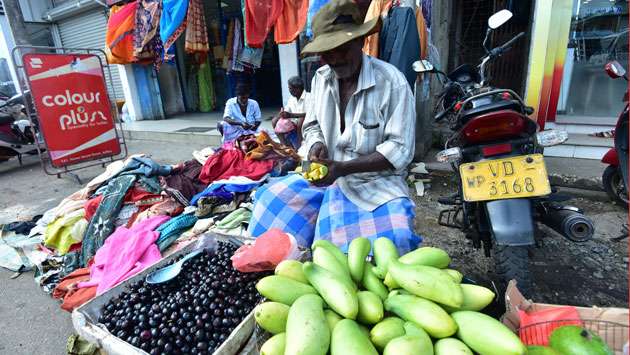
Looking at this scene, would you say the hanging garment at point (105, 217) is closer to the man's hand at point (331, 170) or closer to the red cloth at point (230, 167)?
the red cloth at point (230, 167)

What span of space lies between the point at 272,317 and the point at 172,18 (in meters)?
7.16

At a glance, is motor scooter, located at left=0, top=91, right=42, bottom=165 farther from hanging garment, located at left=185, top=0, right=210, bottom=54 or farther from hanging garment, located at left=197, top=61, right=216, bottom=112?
hanging garment, located at left=197, top=61, right=216, bottom=112

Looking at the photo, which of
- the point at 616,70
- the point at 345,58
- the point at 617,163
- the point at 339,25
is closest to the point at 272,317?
the point at 345,58

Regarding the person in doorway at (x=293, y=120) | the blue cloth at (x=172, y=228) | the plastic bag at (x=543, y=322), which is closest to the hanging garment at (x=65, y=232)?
the blue cloth at (x=172, y=228)

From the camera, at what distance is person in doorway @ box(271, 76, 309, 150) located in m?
5.03

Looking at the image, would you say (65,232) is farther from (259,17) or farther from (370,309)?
(259,17)

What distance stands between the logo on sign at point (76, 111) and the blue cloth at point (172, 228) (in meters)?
3.24

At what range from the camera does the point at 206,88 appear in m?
10.9

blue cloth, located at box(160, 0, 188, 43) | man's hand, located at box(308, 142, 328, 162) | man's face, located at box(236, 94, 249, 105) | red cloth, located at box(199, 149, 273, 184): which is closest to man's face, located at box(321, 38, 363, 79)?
man's hand, located at box(308, 142, 328, 162)

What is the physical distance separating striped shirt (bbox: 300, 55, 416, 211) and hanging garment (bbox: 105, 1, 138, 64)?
773 cm

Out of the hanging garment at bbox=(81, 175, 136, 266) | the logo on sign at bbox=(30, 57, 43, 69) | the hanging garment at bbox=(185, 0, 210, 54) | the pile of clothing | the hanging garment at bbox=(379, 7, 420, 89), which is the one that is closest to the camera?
the pile of clothing

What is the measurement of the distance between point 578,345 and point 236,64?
8.47 metres

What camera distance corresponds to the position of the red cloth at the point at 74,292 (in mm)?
2152

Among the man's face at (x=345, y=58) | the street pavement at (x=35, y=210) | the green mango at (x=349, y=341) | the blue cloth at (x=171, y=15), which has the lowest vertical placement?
the street pavement at (x=35, y=210)
